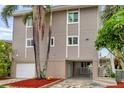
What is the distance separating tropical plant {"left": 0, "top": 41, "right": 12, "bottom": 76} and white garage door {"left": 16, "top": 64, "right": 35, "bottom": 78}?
1017 millimetres

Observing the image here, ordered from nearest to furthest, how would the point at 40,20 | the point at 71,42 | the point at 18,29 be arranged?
the point at 40,20 < the point at 71,42 < the point at 18,29

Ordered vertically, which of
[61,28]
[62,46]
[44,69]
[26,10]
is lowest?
[44,69]

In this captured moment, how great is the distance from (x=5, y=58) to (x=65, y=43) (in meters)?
6.11

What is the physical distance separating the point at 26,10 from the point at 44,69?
21.4ft

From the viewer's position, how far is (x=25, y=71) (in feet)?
90.3

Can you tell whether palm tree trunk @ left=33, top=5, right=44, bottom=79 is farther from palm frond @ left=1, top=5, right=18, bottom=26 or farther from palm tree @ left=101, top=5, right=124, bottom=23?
palm tree @ left=101, top=5, right=124, bottom=23

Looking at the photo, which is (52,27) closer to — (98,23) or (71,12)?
(71,12)

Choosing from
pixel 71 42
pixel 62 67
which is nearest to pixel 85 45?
pixel 71 42

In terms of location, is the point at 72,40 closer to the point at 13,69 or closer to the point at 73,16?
the point at 73,16

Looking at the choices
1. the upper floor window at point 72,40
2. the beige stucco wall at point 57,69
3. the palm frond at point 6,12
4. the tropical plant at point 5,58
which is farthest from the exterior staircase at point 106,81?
the palm frond at point 6,12

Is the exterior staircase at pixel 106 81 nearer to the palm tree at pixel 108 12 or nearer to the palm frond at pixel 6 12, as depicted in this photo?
the palm tree at pixel 108 12

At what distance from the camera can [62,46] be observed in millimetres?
25656

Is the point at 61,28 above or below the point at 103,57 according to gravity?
above

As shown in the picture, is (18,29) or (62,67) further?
(18,29)
